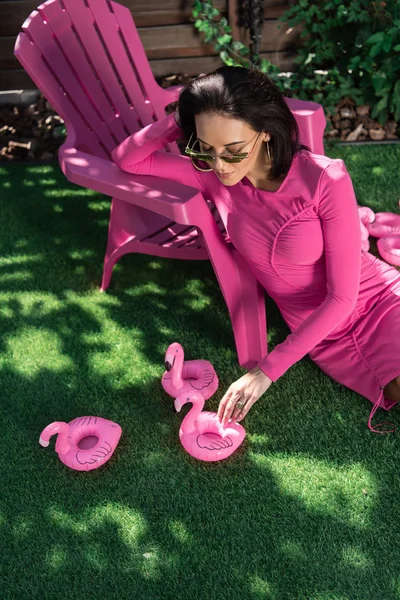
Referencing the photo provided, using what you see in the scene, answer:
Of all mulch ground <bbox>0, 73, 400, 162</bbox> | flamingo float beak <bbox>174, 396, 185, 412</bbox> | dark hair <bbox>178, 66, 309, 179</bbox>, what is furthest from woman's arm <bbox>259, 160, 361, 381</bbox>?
mulch ground <bbox>0, 73, 400, 162</bbox>

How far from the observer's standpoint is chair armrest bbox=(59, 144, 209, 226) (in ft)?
8.41

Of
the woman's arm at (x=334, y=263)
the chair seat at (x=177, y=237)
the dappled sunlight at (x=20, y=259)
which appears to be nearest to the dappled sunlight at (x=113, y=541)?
the woman's arm at (x=334, y=263)

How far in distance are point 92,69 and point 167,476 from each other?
2.24m

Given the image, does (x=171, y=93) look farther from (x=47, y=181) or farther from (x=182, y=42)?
(x=182, y=42)

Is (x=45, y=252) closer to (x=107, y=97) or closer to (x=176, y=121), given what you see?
(x=107, y=97)

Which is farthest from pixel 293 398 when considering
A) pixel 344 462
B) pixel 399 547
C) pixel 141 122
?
pixel 141 122

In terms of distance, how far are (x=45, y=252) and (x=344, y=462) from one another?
86.5 inches

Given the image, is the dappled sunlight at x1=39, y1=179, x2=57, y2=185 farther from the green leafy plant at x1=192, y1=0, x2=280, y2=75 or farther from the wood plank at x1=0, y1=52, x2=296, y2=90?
the green leafy plant at x1=192, y1=0, x2=280, y2=75

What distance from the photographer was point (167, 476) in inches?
104

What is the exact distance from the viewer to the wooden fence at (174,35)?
4.91 metres

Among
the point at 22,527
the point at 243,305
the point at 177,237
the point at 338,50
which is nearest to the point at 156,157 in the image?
the point at 177,237

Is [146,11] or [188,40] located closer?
[146,11]

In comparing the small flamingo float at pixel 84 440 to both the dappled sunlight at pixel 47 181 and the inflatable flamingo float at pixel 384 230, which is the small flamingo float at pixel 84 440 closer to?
the inflatable flamingo float at pixel 384 230

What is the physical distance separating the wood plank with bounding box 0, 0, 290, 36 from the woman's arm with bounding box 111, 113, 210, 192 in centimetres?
261
